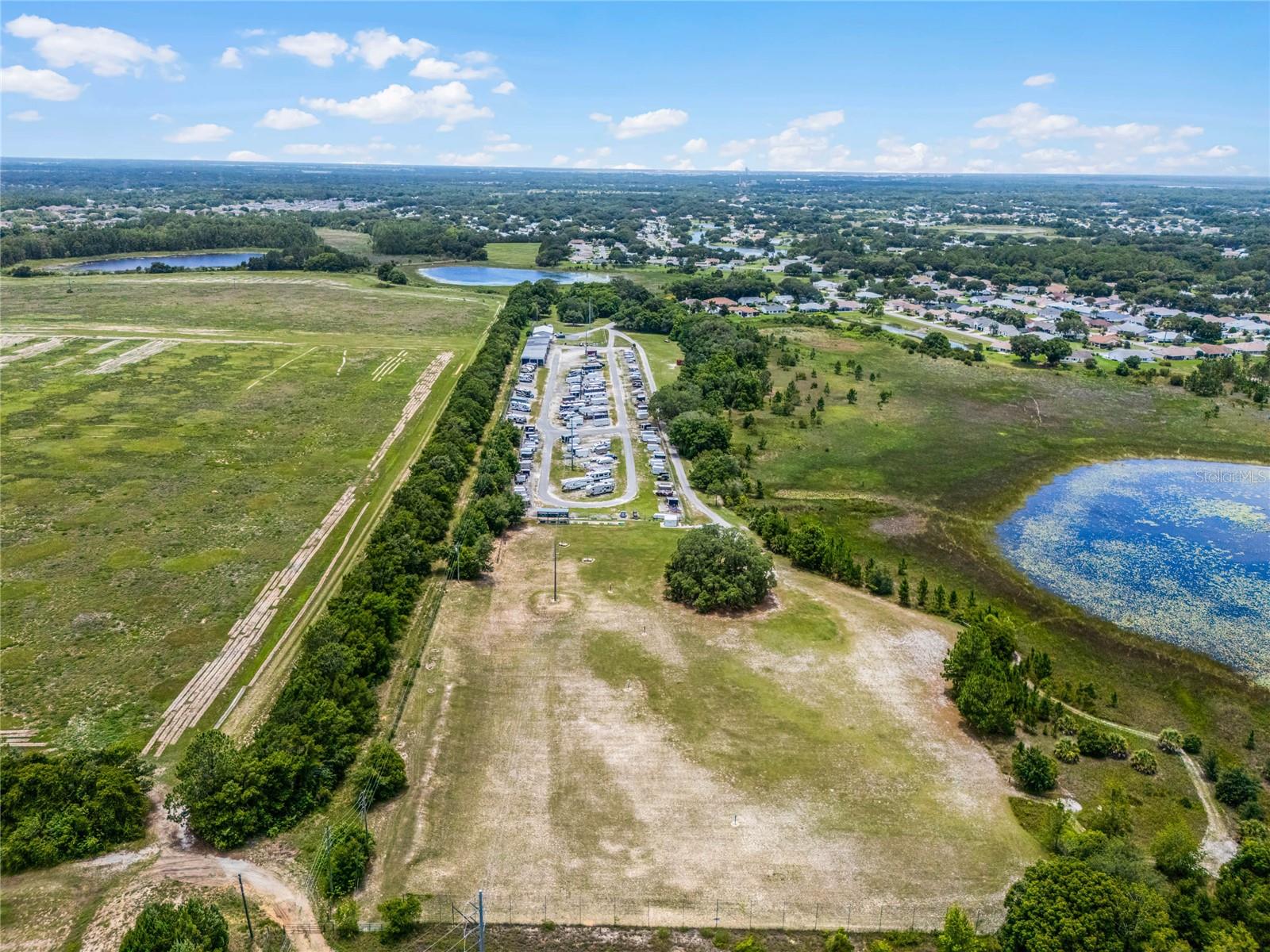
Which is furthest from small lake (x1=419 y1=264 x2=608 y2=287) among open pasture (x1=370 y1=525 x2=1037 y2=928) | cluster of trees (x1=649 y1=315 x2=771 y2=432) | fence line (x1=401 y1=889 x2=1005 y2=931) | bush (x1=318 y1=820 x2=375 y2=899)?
fence line (x1=401 y1=889 x2=1005 y2=931)

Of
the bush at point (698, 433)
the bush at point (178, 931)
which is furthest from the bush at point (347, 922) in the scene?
the bush at point (698, 433)

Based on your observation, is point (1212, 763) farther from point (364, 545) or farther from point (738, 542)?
point (364, 545)

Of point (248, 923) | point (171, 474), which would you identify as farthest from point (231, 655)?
point (171, 474)

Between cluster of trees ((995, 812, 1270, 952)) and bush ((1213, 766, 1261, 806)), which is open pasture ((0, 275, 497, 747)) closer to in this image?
cluster of trees ((995, 812, 1270, 952))

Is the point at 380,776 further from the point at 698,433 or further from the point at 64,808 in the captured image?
the point at 698,433

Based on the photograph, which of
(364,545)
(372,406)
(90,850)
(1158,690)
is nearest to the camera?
(90,850)

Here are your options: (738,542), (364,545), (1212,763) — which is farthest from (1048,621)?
(364,545)
